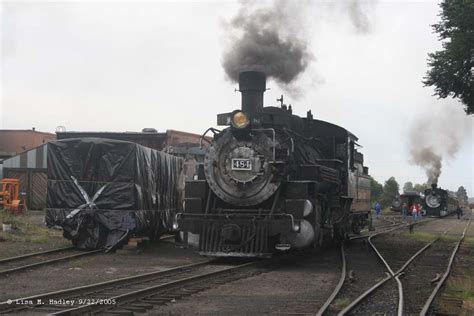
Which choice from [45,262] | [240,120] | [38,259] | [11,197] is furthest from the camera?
[11,197]

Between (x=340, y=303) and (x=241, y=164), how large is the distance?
445 cm

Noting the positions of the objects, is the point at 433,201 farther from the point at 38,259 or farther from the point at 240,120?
the point at 38,259

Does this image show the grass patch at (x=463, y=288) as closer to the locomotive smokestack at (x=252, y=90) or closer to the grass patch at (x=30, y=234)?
the locomotive smokestack at (x=252, y=90)

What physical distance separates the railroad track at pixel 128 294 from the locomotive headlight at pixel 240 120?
8.88ft

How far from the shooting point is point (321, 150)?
45.4ft

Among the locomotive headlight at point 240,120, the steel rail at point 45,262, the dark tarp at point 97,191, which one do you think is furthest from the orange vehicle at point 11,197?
the locomotive headlight at point 240,120

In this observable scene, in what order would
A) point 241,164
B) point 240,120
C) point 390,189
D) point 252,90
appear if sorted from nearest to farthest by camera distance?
point 240,120
point 241,164
point 252,90
point 390,189

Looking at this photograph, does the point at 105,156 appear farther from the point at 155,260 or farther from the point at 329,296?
the point at 329,296

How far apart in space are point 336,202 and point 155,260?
4.52 meters

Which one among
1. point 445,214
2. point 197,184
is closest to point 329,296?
point 197,184

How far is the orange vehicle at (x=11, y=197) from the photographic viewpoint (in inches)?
936

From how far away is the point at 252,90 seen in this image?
12344mm

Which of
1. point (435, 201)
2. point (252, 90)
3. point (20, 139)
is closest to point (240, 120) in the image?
point (252, 90)

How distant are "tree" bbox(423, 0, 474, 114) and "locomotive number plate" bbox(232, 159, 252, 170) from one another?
651cm
